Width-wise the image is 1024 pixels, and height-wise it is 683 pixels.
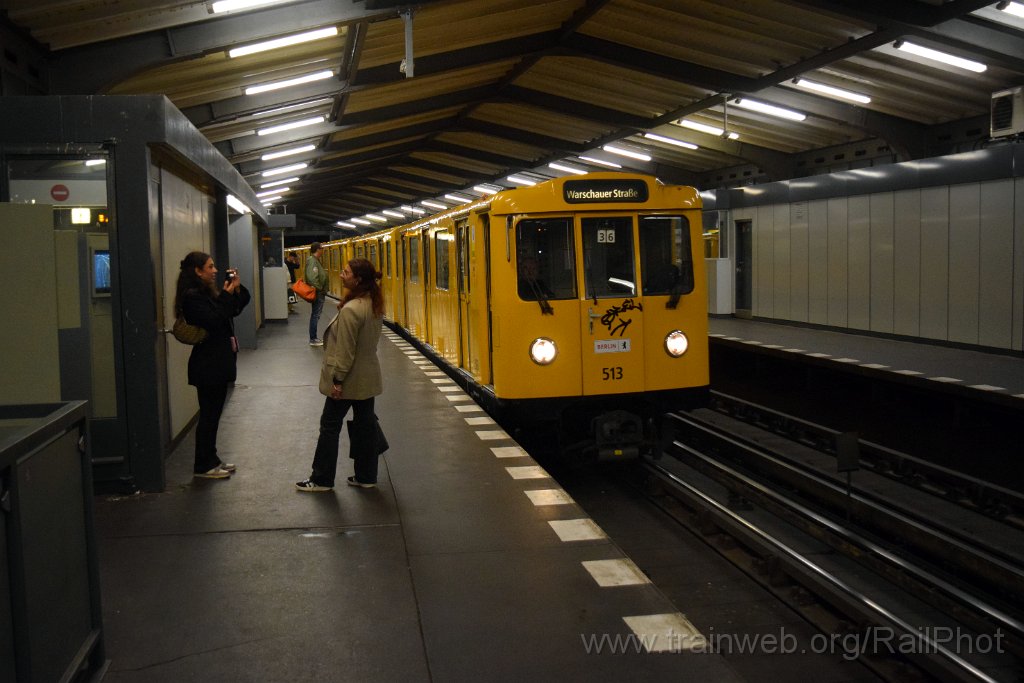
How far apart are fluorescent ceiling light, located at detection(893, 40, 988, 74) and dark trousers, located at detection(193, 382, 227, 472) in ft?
33.9

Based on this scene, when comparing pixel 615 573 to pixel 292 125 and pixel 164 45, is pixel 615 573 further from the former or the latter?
pixel 292 125

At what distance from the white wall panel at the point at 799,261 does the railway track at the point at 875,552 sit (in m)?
7.47

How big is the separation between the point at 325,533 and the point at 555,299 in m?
3.69

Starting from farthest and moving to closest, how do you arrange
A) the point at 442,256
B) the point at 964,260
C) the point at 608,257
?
the point at 964,260, the point at 442,256, the point at 608,257

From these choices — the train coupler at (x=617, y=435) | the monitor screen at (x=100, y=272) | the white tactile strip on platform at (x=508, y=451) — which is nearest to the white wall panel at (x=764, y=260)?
the train coupler at (x=617, y=435)

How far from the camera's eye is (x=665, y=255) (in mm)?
8969

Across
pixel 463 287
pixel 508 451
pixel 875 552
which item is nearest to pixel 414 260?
pixel 463 287

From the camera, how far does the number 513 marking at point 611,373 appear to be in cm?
880

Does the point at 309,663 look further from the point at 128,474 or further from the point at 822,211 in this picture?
the point at 822,211

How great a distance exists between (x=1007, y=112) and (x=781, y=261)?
6149 millimetres

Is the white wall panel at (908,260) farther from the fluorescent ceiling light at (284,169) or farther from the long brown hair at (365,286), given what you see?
the fluorescent ceiling light at (284,169)

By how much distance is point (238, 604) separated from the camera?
15.0 feet

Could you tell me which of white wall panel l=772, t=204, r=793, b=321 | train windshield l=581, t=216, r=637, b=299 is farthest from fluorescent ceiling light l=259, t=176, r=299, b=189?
train windshield l=581, t=216, r=637, b=299

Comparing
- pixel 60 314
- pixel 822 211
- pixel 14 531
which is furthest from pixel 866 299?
pixel 14 531
